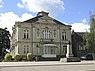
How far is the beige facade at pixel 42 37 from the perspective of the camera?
6284 cm

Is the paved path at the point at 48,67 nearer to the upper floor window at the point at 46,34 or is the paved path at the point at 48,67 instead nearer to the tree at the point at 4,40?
the upper floor window at the point at 46,34

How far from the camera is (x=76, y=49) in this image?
70938 millimetres

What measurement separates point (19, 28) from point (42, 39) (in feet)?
20.4

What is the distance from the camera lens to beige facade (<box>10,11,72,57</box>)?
62.8 m

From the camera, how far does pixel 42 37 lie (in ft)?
209

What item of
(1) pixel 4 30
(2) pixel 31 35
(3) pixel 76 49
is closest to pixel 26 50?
(2) pixel 31 35

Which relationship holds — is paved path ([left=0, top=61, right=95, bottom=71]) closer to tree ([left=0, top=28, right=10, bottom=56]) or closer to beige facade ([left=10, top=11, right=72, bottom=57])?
beige facade ([left=10, top=11, right=72, bottom=57])

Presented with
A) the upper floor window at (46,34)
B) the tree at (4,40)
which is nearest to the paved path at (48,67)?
the upper floor window at (46,34)

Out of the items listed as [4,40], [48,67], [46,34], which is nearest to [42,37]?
[46,34]

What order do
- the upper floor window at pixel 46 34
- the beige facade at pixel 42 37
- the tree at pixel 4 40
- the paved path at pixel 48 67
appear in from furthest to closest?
the tree at pixel 4 40
the upper floor window at pixel 46 34
the beige facade at pixel 42 37
the paved path at pixel 48 67

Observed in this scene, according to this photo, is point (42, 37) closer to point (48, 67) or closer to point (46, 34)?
point (46, 34)

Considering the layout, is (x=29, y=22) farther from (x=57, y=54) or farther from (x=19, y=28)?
(x=57, y=54)

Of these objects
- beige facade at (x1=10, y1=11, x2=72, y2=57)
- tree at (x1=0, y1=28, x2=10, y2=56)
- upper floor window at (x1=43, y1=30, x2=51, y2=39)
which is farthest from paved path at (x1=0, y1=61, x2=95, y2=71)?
tree at (x1=0, y1=28, x2=10, y2=56)

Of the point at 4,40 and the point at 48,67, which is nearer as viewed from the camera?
the point at 48,67
